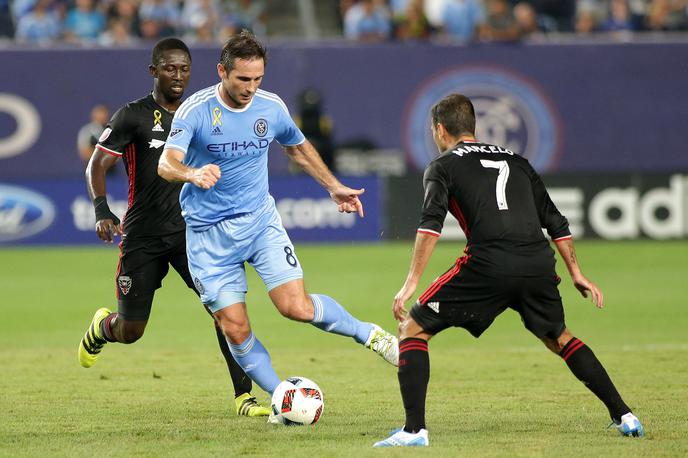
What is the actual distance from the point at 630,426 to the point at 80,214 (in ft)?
50.7

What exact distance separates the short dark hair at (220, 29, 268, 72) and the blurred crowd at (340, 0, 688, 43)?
1558cm

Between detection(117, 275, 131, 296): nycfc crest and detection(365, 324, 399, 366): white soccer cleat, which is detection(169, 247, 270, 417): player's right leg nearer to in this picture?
detection(117, 275, 131, 296): nycfc crest

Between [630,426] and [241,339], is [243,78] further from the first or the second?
[630,426]

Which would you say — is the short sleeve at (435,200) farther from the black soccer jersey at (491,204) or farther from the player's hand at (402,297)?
the player's hand at (402,297)

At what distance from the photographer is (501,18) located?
22672 mm

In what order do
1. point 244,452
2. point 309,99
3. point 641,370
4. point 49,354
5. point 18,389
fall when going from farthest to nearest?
point 309,99
point 49,354
point 641,370
point 18,389
point 244,452

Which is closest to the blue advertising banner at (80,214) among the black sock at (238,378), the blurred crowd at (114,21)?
the blurred crowd at (114,21)

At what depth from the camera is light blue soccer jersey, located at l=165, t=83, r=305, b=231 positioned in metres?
7.11

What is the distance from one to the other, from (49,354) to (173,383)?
2.11m

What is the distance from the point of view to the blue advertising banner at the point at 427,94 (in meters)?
22.6

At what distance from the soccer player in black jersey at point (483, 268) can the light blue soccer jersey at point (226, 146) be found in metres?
1.18

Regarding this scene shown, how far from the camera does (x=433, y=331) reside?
664cm

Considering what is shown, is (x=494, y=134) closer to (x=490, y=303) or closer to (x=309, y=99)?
(x=309, y=99)

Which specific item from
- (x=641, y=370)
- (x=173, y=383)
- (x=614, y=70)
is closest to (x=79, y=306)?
(x=173, y=383)
